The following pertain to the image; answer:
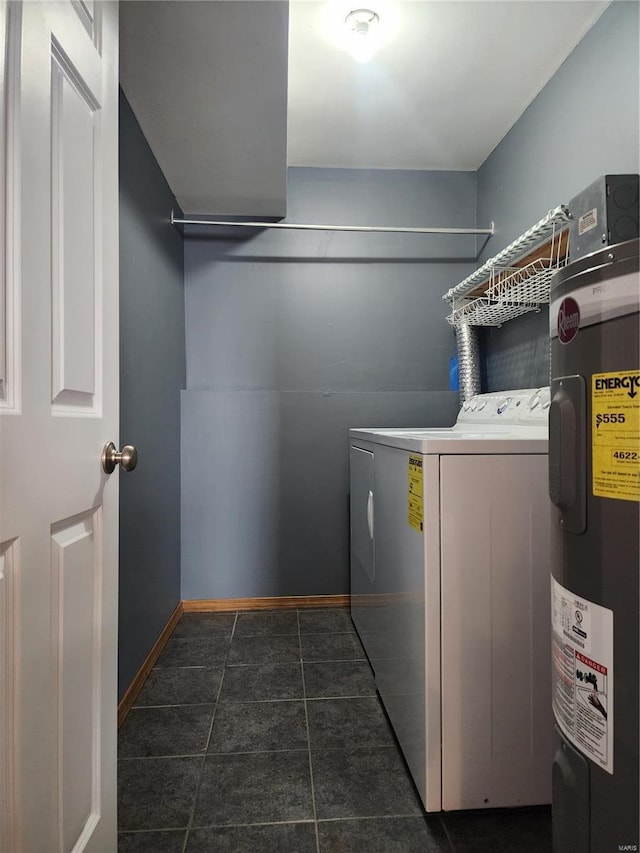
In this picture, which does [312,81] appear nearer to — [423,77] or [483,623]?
[423,77]

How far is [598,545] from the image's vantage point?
72cm

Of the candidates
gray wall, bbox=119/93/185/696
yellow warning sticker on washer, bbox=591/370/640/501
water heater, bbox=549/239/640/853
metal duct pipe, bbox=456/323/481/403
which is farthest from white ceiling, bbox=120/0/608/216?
yellow warning sticker on washer, bbox=591/370/640/501

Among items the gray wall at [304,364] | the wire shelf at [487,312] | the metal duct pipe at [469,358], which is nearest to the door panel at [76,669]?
the gray wall at [304,364]

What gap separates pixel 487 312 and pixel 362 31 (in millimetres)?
1244

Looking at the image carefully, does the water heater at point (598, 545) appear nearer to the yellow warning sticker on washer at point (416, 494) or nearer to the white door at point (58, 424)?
the yellow warning sticker on washer at point (416, 494)

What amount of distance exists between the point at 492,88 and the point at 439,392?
1.45 meters

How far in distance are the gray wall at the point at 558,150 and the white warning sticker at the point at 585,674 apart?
1.44 metres

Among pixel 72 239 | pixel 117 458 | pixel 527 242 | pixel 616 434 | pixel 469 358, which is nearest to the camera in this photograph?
pixel 616 434

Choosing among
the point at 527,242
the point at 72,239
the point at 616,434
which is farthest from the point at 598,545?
the point at 527,242

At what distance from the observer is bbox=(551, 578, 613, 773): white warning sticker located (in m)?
0.71

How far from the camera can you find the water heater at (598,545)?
67cm

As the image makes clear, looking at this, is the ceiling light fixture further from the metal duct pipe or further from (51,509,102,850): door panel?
(51,509,102,850): door panel

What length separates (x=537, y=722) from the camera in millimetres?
1194

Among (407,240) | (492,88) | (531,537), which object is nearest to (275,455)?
(407,240)
